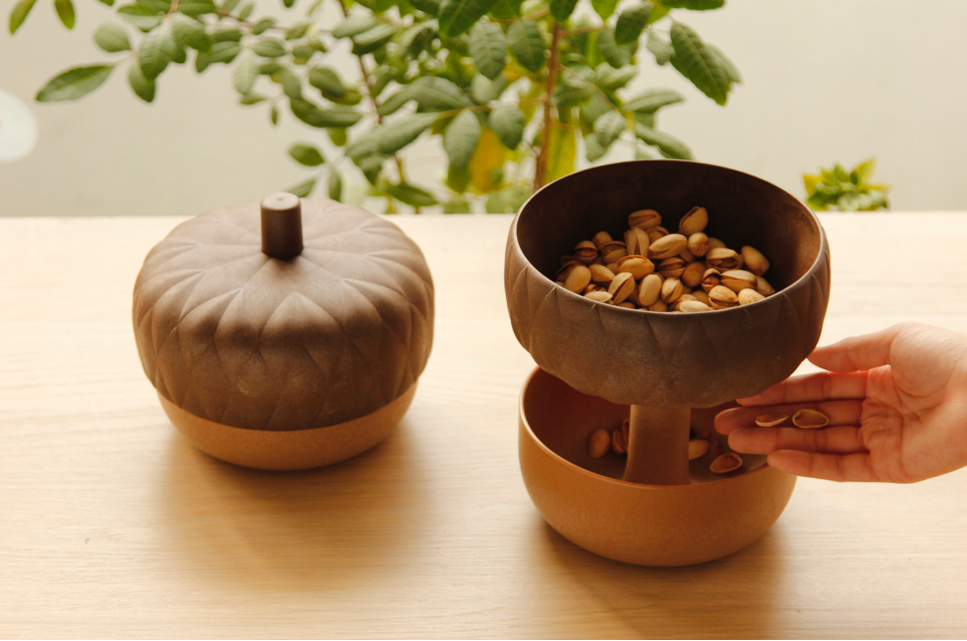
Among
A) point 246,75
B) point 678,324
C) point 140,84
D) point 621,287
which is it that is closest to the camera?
point 678,324

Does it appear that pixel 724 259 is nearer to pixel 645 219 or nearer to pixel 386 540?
pixel 645 219

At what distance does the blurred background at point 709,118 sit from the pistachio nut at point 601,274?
5.43ft

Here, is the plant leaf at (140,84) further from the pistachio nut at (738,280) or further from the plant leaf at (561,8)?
the pistachio nut at (738,280)

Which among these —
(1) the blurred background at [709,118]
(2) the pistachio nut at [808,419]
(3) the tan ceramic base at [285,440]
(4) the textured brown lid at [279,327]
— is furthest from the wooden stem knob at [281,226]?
(1) the blurred background at [709,118]

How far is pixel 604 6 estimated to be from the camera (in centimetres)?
90

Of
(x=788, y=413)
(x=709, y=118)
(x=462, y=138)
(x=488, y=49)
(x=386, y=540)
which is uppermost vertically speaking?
(x=488, y=49)

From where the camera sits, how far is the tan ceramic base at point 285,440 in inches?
31.4

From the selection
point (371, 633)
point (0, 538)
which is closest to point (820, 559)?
point (371, 633)

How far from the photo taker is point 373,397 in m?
0.81

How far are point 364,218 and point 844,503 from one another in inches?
22.0

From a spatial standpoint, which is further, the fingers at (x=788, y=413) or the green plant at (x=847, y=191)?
the green plant at (x=847, y=191)

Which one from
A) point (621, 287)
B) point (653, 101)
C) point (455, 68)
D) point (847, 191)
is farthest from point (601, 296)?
point (847, 191)

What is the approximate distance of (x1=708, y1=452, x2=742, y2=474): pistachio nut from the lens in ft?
2.68

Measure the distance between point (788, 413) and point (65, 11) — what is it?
1.00 m
